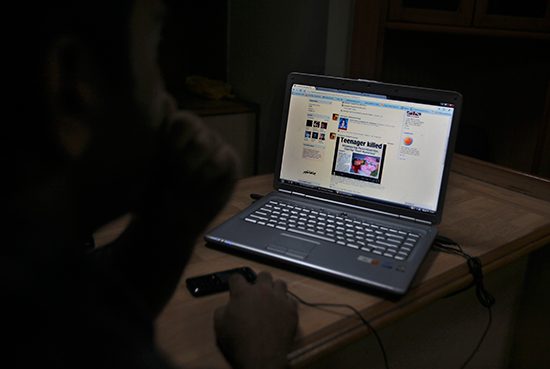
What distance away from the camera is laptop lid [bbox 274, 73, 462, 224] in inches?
32.9

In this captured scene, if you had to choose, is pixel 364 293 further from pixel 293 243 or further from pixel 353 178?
pixel 353 178

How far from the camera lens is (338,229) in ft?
2.59

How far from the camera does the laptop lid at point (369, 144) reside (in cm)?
84

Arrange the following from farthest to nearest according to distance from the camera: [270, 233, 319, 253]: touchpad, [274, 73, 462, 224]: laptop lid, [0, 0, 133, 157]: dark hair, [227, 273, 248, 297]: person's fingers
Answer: [274, 73, 462, 224]: laptop lid
[270, 233, 319, 253]: touchpad
[227, 273, 248, 297]: person's fingers
[0, 0, 133, 157]: dark hair

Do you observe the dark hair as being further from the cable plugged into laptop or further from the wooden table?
the cable plugged into laptop

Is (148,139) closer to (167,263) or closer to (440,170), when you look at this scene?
(167,263)

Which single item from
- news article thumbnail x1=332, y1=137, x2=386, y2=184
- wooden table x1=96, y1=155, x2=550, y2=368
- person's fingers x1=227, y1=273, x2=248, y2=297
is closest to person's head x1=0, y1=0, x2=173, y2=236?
wooden table x1=96, y1=155, x2=550, y2=368

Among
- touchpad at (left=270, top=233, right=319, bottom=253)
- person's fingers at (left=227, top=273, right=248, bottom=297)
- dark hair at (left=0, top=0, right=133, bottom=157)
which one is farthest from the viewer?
touchpad at (left=270, top=233, right=319, bottom=253)

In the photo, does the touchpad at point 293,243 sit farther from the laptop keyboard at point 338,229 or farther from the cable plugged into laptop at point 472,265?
the cable plugged into laptop at point 472,265

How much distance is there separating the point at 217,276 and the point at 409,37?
131cm

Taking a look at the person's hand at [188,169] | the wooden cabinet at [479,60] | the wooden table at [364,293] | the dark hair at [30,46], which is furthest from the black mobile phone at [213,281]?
the wooden cabinet at [479,60]

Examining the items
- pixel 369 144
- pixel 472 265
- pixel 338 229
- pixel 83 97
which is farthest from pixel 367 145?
pixel 83 97

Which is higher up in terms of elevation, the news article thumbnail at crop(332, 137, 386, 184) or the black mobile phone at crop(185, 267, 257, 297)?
the news article thumbnail at crop(332, 137, 386, 184)

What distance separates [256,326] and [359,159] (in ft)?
1.54
